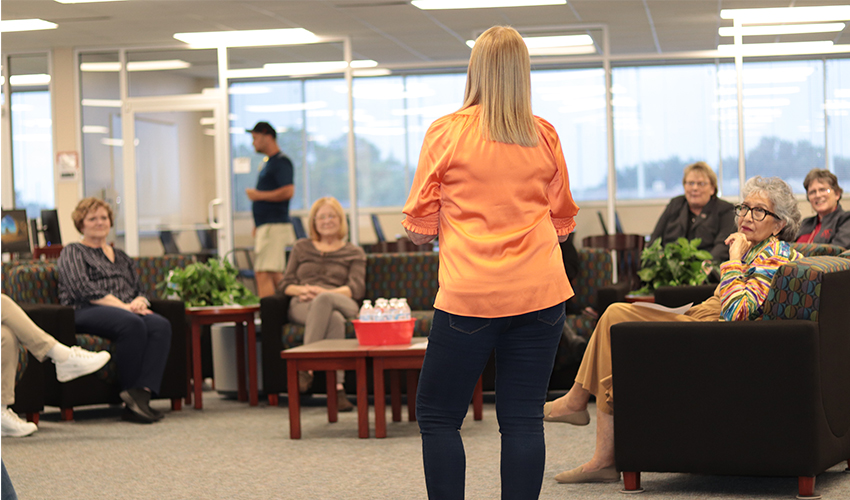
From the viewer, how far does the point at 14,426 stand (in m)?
4.63

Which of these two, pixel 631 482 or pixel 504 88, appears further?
pixel 631 482

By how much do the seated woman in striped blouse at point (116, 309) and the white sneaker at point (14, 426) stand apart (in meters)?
0.52

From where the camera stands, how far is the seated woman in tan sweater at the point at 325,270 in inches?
218

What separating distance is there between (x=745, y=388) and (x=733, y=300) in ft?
1.07

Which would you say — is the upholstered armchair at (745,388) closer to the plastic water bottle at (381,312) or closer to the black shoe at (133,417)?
the plastic water bottle at (381,312)

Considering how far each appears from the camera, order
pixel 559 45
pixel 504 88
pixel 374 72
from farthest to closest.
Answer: pixel 374 72 < pixel 559 45 < pixel 504 88

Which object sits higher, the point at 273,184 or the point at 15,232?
the point at 273,184

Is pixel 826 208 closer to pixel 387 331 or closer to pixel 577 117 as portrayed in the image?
pixel 387 331

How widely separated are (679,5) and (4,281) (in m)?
5.98

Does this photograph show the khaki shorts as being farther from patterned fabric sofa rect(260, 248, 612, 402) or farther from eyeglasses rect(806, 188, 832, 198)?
eyeglasses rect(806, 188, 832, 198)

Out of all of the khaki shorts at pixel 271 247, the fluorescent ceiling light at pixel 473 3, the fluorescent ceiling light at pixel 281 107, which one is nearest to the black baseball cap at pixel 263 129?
the khaki shorts at pixel 271 247

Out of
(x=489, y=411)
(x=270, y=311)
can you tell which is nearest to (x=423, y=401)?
(x=489, y=411)

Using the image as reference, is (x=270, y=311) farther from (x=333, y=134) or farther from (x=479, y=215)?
(x=333, y=134)

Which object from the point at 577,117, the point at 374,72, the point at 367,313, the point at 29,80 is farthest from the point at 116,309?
the point at 374,72
